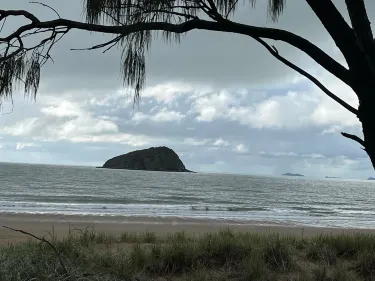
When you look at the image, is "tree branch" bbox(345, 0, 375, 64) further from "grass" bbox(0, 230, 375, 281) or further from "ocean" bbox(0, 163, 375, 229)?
"ocean" bbox(0, 163, 375, 229)

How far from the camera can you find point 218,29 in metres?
2.42

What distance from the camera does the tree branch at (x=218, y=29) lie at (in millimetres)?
2291

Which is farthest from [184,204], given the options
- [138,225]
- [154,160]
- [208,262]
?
[154,160]

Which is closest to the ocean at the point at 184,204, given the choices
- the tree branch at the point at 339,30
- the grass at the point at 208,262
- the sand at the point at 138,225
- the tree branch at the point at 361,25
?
the sand at the point at 138,225

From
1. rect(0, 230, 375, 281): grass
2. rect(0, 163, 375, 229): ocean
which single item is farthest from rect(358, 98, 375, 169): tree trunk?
rect(0, 163, 375, 229): ocean

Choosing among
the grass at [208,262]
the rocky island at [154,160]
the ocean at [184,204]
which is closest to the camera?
the grass at [208,262]

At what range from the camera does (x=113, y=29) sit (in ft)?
7.64

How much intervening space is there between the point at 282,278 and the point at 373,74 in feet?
9.76

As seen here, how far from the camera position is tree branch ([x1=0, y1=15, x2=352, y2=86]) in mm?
2291

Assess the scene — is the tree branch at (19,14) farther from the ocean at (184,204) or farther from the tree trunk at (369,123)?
the ocean at (184,204)

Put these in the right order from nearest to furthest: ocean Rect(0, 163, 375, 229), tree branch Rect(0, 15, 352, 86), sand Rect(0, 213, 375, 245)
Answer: tree branch Rect(0, 15, 352, 86)
sand Rect(0, 213, 375, 245)
ocean Rect(0, 163, 375, 229)

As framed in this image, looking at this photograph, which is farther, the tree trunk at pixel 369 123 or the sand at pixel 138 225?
the sand at pixel 138 225

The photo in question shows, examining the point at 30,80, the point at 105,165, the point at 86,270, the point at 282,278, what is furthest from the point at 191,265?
the point at 105,165

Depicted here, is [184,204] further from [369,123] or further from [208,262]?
[369,123]
